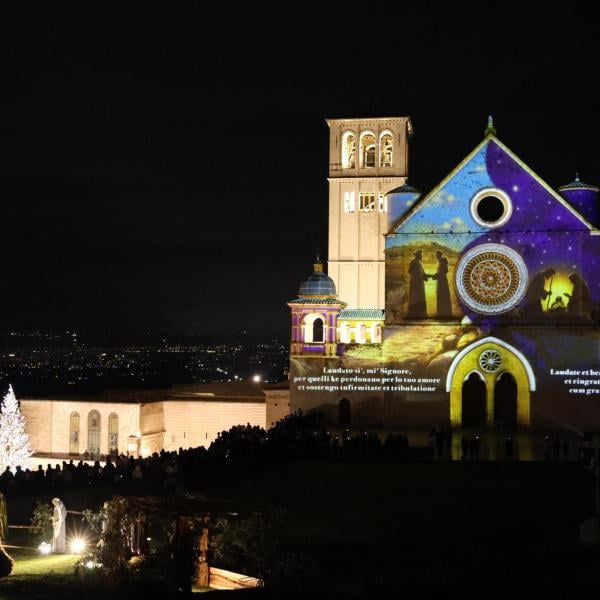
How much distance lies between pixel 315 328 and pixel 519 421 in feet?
32.6

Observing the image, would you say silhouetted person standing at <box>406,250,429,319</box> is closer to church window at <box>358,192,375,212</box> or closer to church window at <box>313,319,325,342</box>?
church window at <box>313,319,325,342</box>

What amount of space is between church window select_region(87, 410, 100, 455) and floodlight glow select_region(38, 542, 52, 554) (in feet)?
95.3

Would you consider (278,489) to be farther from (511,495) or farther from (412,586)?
(412,586)

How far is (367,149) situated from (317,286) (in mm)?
9955

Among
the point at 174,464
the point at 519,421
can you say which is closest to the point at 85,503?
the point at 174,464

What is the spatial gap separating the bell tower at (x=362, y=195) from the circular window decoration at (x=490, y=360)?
27.8ft

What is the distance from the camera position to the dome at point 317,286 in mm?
46375

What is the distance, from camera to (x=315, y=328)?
47.7 meters

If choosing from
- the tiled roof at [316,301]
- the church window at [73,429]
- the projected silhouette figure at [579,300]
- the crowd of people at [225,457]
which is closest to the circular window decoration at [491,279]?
the projected silhouette figure at [579,300]

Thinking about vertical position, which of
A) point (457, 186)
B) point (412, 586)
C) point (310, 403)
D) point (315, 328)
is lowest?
point (412, 586)

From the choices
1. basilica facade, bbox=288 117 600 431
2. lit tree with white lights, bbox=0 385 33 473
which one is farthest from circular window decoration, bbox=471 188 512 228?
lit tree with white lights, bbox=0 385 33 473

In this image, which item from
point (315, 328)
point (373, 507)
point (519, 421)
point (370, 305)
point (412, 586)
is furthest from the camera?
point (370, 305)

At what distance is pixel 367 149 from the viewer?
5312 centimetres

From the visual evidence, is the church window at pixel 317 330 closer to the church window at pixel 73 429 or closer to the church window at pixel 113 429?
the church window at pixel 113 429
